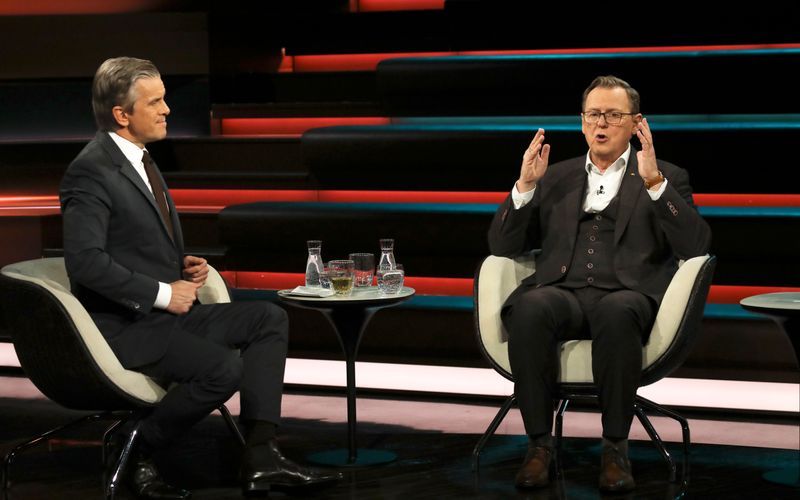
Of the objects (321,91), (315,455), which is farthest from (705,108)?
(315,455)

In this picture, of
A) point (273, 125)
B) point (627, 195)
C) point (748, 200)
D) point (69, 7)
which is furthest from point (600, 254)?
point (69, 7)

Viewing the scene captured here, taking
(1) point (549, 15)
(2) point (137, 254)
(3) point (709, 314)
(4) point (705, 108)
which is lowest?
(3) point (709, 314)

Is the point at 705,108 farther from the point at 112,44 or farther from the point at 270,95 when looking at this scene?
the point at 112,44

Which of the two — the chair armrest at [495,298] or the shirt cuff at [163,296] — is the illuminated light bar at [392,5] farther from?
the shirt cuff at [163,296]

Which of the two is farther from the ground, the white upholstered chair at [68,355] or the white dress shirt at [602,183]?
the white dress shirt at [602,183]

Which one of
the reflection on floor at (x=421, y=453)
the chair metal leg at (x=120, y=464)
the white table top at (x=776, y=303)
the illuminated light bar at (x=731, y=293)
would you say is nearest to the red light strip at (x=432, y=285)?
the illuminated light bar at (x=731, y=293)

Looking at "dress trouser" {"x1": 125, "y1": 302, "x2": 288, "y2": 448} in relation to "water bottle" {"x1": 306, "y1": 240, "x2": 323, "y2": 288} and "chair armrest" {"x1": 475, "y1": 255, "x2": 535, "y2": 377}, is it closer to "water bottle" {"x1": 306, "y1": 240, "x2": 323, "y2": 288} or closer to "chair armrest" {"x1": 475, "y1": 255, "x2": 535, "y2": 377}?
"water bottle" {"x1": 306, "y1": 240, "x2": 323, "y2": 288}

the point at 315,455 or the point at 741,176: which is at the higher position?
the point at 741,176

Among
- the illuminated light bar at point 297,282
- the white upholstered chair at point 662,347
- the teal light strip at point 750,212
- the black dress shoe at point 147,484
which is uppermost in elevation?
the teal light strip at point 750,212

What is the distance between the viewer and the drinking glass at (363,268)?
167 inches

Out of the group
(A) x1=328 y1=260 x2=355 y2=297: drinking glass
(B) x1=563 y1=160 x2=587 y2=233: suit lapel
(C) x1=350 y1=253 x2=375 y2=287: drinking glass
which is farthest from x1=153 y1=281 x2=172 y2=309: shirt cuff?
(B) x1=563 y1=160 x2=587 y2=233: suit lapel

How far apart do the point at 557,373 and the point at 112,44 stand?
4406mm

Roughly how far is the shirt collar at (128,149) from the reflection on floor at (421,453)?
3.50 feet

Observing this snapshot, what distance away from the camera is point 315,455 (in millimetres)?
4387
